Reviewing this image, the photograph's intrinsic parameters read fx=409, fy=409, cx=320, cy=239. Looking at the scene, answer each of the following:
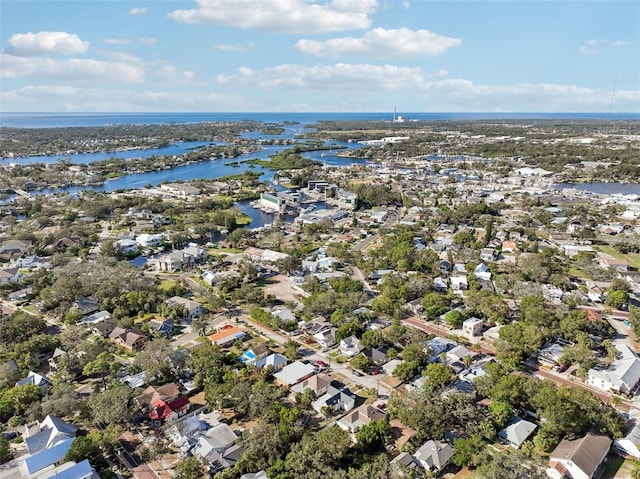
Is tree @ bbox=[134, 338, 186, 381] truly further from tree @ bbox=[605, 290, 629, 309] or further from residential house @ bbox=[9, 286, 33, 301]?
tree @ bbox=[605, 290, 629, 309]

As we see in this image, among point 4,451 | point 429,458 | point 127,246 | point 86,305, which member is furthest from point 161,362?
point 127,246

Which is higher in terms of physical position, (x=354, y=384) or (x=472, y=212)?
(x=472, y=212)

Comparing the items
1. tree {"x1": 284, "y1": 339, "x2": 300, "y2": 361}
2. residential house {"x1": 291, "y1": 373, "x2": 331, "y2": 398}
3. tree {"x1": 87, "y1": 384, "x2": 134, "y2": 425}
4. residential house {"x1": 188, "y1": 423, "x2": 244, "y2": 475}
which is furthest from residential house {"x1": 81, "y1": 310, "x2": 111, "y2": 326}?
residential house {"x1": 291, "y1": 373, "x2": 331, "y2": 398}

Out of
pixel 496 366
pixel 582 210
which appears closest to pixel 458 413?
pixel 496 366

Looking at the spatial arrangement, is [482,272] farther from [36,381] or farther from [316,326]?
[36,381]

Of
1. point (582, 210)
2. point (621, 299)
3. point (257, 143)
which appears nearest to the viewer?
point (621, 299)

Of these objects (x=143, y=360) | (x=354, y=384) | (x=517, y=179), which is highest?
(x=517, y=179)

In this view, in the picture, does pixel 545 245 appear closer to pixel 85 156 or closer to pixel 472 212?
pixel 472 212
